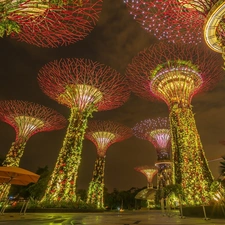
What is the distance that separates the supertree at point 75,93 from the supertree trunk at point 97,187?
1050 cm

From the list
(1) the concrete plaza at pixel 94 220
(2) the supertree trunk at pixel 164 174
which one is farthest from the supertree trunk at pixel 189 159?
(2) the supertree trunk at pixel 164 174

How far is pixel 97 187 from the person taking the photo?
88.7 feet

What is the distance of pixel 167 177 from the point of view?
39906mm

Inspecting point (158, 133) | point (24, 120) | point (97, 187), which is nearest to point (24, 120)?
point (24, 120)


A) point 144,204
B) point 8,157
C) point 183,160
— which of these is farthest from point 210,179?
point 144,204

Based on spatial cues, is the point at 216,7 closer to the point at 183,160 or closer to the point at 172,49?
the point at 172,49

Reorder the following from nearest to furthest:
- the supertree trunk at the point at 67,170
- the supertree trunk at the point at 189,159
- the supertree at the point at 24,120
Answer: the supertree trunk at the point at 189,159
the supertree trunk at the point at 67,170
the supertree at the point at 24,120

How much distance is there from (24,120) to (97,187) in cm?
1218

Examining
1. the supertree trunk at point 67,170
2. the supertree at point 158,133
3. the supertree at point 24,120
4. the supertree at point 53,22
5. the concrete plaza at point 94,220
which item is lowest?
the concrete plaza at point 94,220

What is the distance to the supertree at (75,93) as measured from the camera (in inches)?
664

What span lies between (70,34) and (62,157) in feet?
34.3

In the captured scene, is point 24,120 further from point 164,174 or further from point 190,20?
point 164,174

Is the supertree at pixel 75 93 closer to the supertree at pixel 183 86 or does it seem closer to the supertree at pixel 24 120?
the supertree at pixel 183 86

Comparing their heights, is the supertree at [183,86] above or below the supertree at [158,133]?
below
